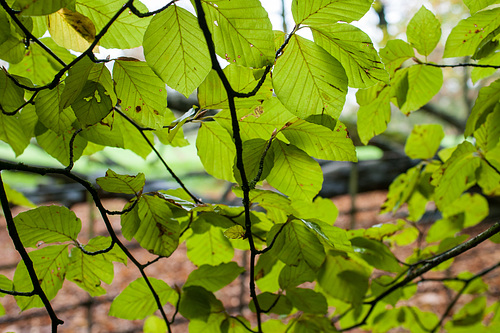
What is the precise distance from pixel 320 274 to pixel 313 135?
0.31 m

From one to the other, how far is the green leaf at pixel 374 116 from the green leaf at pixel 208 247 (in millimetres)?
308

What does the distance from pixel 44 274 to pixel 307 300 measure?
15.6 inches

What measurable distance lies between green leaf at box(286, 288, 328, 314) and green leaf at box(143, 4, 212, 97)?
1.24 feet

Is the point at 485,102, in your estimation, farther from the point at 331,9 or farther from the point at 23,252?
the point at 23,252

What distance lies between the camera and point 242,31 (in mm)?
343

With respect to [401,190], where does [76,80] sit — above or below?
above

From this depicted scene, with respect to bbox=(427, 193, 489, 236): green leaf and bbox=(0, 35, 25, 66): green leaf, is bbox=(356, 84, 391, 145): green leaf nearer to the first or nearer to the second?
→ bbox=(427, 193, 489, 236): green leaf

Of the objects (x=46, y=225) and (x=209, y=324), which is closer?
(x=46, y=225)

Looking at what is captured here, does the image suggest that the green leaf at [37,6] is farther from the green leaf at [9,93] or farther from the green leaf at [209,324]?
the green leaf at [209,324]

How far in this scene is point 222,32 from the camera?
13.6 inches

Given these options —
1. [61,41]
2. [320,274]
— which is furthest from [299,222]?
[61,41]

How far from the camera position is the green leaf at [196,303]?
1.82 ft

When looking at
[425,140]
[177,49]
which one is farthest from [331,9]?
[425,140]

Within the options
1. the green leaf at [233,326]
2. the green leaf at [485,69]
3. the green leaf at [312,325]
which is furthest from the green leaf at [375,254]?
the green leaf at [485,69]
